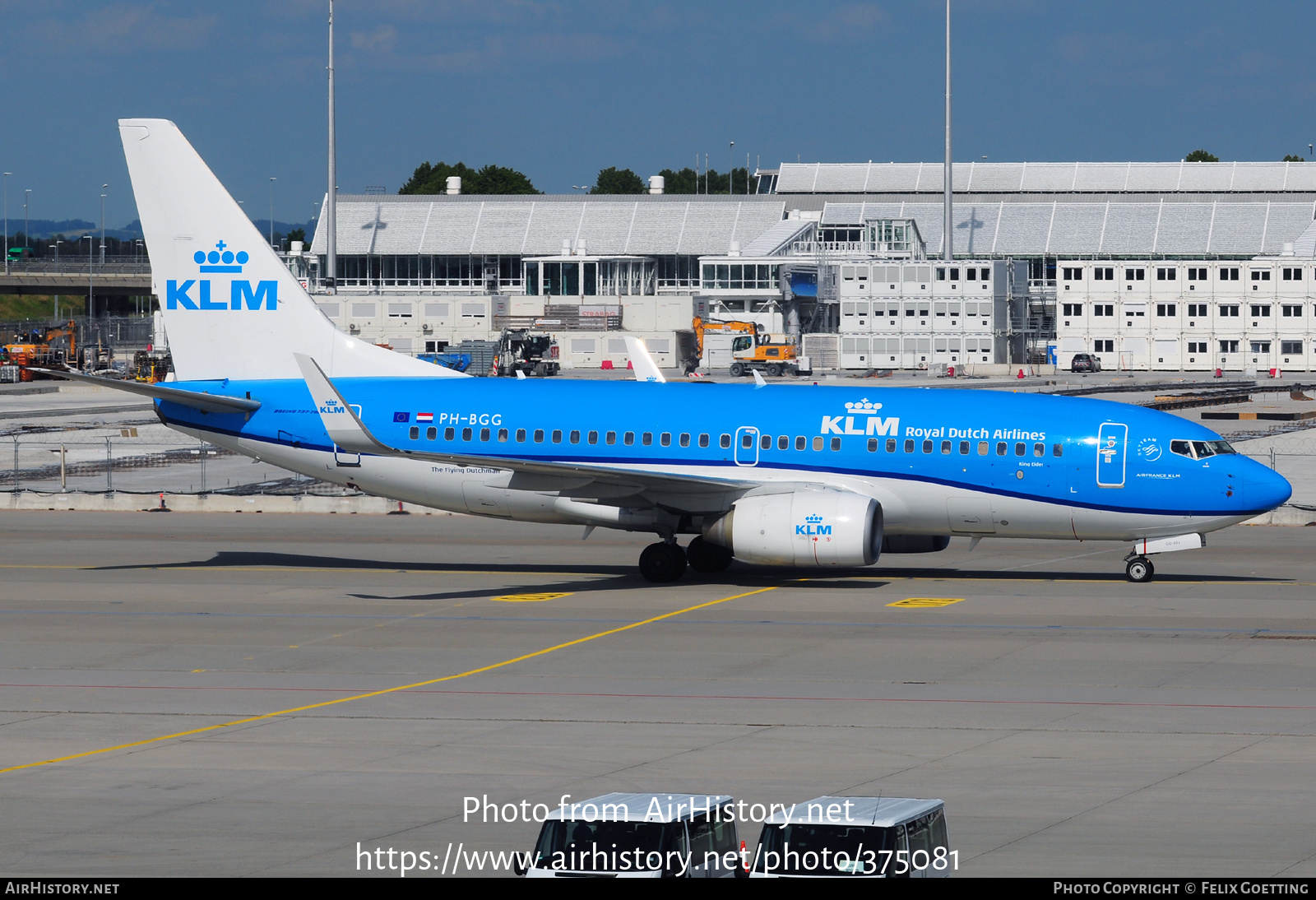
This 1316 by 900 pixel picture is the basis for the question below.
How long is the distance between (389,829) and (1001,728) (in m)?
8.62

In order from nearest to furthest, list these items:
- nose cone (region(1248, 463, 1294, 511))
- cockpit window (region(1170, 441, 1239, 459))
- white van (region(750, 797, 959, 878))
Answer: white van (region(750, 797, 959, 878)), nose cone (region(1248, 463, 1294, 511)), cockpit window (region(1170, 441, 1239, 459))

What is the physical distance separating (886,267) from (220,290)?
107904 millimetres

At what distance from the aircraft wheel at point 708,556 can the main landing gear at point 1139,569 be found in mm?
8666

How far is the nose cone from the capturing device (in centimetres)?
3228

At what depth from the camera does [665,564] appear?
34344 mm

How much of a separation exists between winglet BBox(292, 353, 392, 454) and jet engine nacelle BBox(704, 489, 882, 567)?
24.4ft

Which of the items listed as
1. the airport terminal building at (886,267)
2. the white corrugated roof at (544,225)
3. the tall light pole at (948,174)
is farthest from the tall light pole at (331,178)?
the tall light pole at (948,174)

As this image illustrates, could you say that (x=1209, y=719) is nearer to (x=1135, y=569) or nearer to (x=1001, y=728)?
(x=1001, y=728)

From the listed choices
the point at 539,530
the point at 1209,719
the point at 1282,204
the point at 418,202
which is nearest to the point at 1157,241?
the point at 1282,204

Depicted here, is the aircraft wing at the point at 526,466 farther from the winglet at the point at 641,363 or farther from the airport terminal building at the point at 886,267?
the airport terminal building at the point at 886,267

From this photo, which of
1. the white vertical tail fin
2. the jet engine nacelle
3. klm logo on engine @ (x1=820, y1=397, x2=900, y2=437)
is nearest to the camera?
the jet engine nacelle

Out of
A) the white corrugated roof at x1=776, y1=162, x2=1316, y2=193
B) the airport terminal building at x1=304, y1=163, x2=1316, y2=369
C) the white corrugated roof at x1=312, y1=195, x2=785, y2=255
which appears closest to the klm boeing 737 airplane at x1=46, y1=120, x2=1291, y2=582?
the airport terminal building at x1=304, y1=163, x2=1316, y2=369

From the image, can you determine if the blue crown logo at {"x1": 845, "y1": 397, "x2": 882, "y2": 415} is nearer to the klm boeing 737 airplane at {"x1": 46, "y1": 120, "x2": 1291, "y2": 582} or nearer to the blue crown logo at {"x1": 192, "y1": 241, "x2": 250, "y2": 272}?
the klm boeing 737 airplane at {"x1": 46, "y1": 120, "x2": 1291, "y2": 582}

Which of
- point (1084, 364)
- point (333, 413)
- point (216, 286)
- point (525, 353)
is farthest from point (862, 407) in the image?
point (1084, 364)
